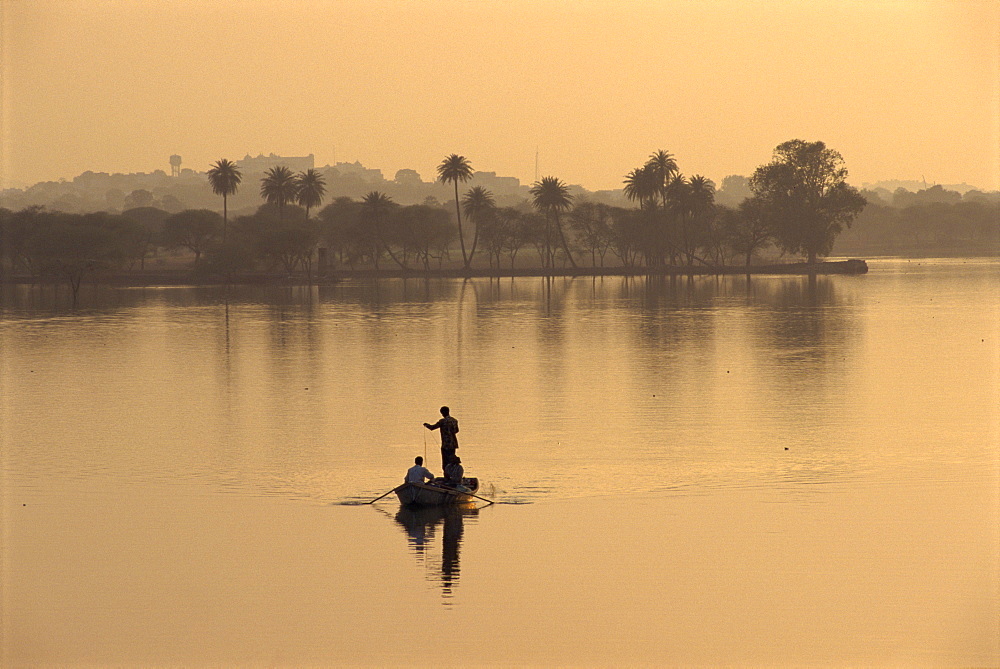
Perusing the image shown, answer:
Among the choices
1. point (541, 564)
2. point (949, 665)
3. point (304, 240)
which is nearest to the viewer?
point (949, 665)

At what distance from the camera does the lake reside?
22.3 meters

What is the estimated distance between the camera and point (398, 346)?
79.9 meters

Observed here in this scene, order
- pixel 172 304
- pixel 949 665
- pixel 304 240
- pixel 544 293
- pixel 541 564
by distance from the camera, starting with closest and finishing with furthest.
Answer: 1. pixel 949 665
2. pixel 541 564
3. pixel 172 304
4. pixel 544 293
5. pixel 304 240

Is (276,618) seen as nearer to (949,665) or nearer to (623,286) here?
(949,665)

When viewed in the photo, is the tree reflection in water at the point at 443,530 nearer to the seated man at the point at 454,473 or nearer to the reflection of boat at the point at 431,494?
the reflection of boat at the point at 431,494

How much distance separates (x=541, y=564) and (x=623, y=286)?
147 m

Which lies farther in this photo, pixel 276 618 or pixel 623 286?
pixel 623 286

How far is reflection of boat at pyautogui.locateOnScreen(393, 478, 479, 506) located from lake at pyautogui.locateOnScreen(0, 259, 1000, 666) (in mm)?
544

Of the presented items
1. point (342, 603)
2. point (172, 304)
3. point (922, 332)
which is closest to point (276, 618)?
point (342, 603)

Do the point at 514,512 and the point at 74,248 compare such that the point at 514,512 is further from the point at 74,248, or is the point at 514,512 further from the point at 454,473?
the point at 74,248

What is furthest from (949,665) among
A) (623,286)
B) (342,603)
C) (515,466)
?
(623,286)

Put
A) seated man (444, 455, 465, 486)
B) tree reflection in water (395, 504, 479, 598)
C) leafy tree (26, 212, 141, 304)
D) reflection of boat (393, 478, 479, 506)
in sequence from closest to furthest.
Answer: tree reflection in water (395, 504, 479, 598) < reflection of boat (393, 478, 479, 506) < seated man (444, 455, 465, 486) < leafy tree (26, 212, 141, 304)

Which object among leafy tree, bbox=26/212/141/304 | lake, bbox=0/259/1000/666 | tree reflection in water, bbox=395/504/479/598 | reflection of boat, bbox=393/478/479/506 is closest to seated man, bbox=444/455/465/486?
reflection of boat, bbox=393/478/479/506

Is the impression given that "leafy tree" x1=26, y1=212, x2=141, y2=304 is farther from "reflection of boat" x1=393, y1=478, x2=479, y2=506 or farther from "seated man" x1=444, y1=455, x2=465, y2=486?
"reflection of boat" x1=393, y1=478, x2=479, y2=506
